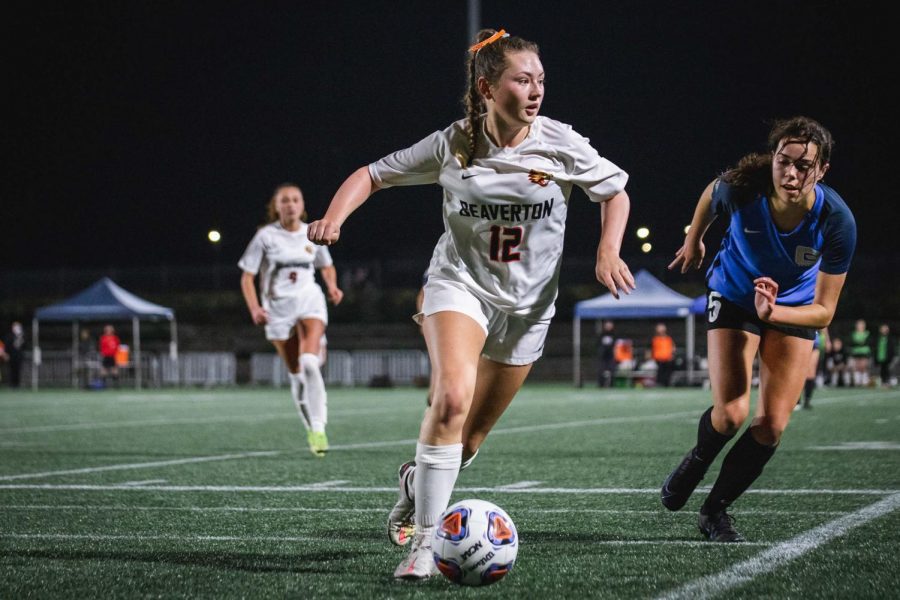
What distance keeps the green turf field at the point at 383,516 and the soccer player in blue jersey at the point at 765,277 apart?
0.38 meters

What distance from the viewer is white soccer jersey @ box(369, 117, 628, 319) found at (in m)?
5.03

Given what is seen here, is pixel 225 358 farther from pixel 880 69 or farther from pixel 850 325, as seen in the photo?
pixel 880 69

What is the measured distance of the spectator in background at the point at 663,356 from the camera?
1185 inches

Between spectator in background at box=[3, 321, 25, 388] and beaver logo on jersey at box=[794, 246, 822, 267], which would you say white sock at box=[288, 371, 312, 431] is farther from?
spectator in background at box=[3, 321, 25, 388]

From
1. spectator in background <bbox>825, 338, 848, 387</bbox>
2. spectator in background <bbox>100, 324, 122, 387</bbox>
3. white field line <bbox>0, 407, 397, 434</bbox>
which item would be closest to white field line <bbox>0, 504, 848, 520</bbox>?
white field line <bbox>0, 407, 397, 434</bbox>

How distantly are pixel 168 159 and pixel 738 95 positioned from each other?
71.2ft

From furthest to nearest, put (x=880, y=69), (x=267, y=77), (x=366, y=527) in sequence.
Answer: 1. (x=267, y=77)
2. (x=880, y=69)
3. (x=366, y=527)

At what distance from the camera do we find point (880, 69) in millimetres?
38750

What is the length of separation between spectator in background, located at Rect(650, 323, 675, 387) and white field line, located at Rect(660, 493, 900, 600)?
2357cm

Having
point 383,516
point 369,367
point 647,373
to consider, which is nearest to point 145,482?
point 383,516

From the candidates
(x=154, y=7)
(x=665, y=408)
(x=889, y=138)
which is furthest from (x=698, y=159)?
(x=665, y=408)

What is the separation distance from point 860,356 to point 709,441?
26365 millimetres

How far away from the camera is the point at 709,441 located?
19.0 ft

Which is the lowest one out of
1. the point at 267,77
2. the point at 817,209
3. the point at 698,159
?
the point at 817,209
